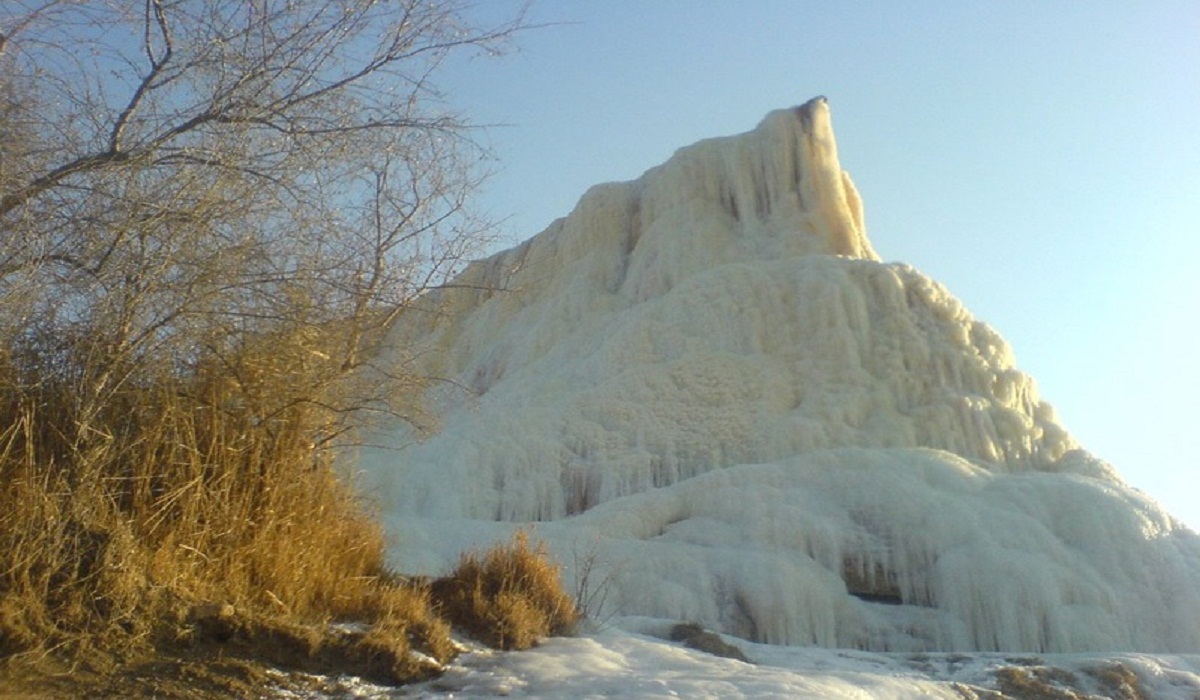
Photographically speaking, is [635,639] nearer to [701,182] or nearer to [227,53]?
[227,53]

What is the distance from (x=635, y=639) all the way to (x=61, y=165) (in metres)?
4.78

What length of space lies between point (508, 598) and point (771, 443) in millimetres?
16460

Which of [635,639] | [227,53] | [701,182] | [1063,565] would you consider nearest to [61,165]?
[227,53]

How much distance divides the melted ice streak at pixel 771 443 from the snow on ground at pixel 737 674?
9.30 ft

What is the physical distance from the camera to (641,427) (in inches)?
979

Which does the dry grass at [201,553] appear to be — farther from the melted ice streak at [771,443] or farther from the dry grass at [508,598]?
the melted ice streak at [771,443]

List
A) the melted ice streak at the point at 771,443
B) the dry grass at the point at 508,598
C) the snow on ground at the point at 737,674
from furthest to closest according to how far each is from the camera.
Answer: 1. the melted ice streak at the point at 771,443
2. the dry grass at the point at 508,598
3. the snow on ground at the point at 737,674

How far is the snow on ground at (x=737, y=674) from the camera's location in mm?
6918

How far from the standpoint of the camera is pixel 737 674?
25.2 feet

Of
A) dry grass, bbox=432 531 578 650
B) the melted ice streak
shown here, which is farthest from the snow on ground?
the melted ice streak

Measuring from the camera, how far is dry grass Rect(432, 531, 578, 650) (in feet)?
26.7

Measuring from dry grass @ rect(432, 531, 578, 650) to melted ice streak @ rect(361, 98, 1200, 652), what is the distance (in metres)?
1.85

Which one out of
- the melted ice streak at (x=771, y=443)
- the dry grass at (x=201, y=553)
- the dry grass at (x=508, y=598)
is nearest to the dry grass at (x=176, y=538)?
the dry grass at (x=201, y=553)

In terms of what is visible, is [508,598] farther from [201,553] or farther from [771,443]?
[771,443]
